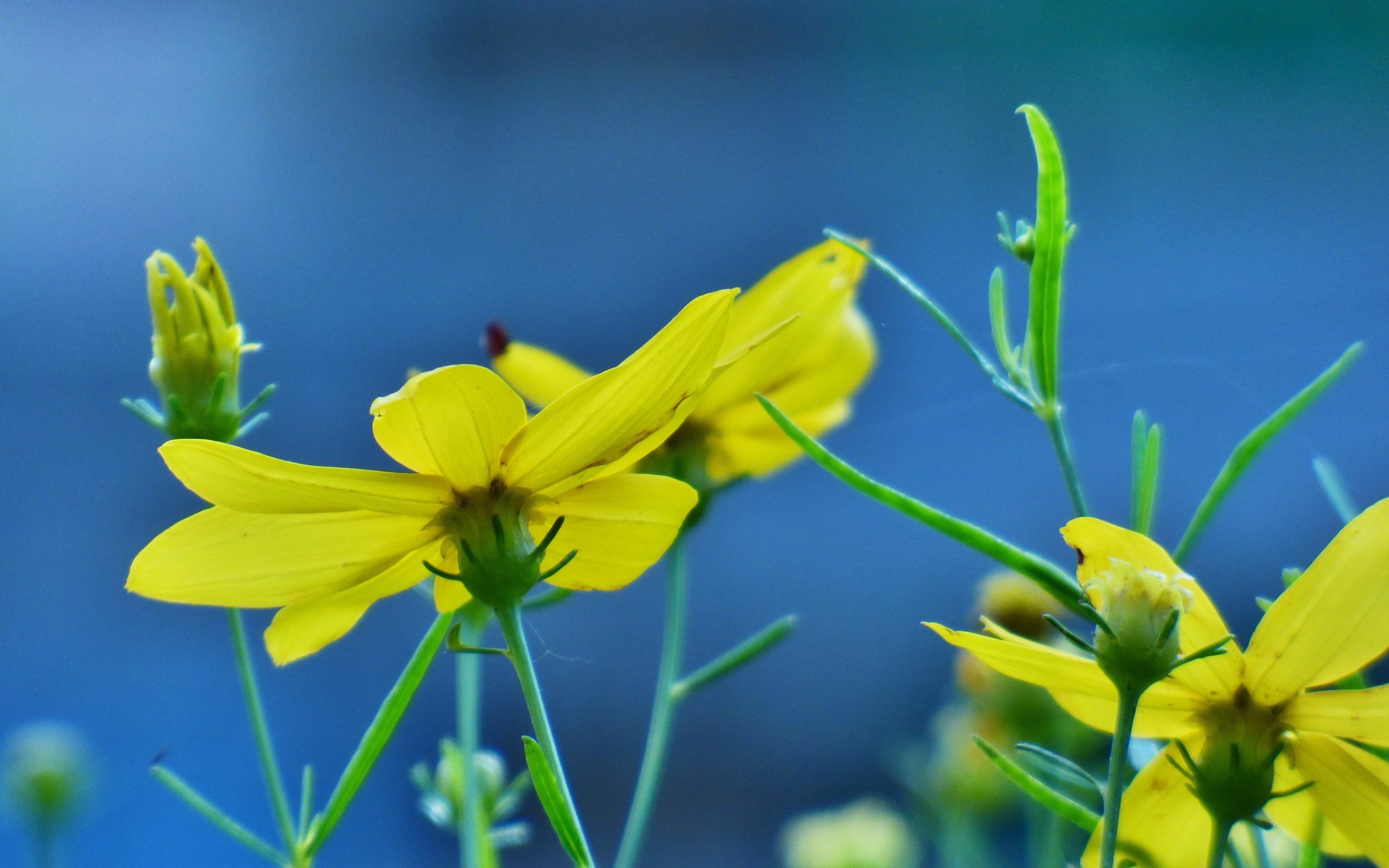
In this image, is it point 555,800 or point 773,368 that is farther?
point 773,368

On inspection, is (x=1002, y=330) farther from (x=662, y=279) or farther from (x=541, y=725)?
(x=662, y=279)

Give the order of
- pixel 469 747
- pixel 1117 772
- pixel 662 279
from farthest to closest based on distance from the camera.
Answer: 1. pixel 662 279
2. pixel 469 747
3. pixel 1117 772

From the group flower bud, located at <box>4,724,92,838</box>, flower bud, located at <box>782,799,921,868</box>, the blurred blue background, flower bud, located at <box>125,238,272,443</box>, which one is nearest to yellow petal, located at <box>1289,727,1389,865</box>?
flower bud, located at <box>125,238,272,443</box>

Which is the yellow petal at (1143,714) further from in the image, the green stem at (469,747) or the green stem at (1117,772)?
the green stem at (469,747)

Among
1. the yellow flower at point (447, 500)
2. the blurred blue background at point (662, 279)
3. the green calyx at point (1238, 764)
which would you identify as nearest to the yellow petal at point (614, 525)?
the yellow flower at point (447, 500)

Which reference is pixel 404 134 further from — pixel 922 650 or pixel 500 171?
pixel 922 650

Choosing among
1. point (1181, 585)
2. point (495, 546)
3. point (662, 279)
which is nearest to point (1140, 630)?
point (1181, 585)
